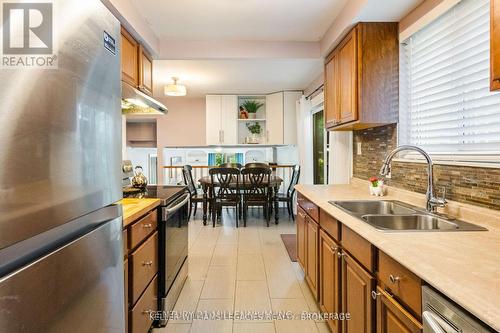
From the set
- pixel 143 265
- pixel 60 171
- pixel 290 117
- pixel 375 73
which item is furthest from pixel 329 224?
pixel 290 117

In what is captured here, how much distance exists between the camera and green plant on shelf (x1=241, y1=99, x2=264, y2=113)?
Result: 20.3 feet

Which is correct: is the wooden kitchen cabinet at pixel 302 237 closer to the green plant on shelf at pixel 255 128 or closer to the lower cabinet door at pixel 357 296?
the lower cabinet door at pixel 357 296

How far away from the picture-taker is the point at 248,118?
623cm

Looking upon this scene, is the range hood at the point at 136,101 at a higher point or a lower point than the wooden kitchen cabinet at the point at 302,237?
higher

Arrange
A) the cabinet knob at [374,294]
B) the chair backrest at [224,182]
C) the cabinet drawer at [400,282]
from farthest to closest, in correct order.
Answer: the chair backrest at [224,182] < the cabinet knob at [374,294] < the cabinet drawer at [400,282]

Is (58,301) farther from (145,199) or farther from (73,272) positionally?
(145,199)

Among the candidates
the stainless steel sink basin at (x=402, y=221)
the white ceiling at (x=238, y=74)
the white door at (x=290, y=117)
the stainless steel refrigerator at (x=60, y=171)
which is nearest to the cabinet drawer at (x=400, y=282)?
the stainless steel sink basin at (x=402, y=221)

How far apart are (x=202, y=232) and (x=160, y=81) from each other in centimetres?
265

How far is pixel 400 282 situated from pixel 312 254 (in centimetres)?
127

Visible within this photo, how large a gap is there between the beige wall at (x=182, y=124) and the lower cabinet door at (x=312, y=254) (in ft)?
14.8

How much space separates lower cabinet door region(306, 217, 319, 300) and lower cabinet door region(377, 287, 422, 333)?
0.93m

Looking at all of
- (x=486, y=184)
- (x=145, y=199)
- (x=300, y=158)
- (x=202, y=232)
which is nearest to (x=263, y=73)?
(x=300, y=158)

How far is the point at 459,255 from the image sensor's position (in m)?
0.97

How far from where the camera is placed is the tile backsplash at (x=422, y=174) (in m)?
1.40
